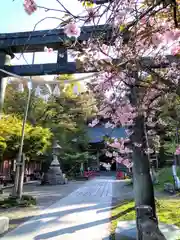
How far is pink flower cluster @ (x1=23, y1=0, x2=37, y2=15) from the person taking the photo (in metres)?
1.85

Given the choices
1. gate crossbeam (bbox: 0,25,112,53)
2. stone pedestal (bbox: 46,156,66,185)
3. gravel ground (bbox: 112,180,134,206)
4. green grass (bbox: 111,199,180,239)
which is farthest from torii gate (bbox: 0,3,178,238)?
stone pedestal (bbox: 46,156,66,185)

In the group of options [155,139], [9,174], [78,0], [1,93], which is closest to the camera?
[78,0]

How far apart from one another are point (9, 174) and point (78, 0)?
15.6 m

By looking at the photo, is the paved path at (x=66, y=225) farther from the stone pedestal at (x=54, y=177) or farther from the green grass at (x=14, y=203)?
the stone pedestal at (x=54, y=177)

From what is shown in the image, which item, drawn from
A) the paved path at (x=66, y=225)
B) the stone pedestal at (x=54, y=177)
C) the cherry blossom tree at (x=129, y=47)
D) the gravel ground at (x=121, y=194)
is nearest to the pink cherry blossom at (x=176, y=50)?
the cherry blossom tree at (x=129, y=47)

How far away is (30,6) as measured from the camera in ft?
6.11

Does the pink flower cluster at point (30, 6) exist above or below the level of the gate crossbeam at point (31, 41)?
below

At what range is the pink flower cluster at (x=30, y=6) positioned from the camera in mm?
1850

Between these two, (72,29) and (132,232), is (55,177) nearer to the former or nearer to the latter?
(132,232)

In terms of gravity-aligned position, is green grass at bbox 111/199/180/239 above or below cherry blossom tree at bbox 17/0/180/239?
below

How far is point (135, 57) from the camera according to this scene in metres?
2.01

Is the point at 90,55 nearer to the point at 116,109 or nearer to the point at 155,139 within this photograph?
the point at 116,109

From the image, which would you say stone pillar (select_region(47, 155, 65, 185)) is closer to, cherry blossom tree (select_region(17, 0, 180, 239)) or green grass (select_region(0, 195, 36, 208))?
green grass (select_region(0, 195, 36, 208))

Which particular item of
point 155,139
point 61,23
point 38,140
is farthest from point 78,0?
point 38,140
